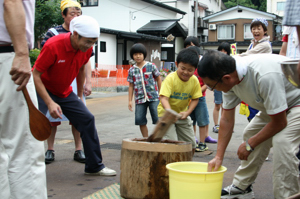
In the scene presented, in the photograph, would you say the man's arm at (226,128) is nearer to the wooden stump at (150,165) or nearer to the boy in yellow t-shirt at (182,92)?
the wooden stump at (150,165)

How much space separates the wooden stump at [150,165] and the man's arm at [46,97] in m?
0.84

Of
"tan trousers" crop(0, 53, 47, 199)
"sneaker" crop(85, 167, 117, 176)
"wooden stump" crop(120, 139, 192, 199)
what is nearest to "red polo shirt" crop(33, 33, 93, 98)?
"sneaker" crop(85, 167, 117, 176)

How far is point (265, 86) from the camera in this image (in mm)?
2881

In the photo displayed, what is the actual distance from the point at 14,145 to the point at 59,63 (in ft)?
5.62

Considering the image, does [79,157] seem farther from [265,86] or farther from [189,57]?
[265,86]

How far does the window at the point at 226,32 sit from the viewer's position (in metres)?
43.8

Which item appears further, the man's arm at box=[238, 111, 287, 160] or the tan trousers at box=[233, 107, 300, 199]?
the tan trousers at box=[233, 107, 300, 199]

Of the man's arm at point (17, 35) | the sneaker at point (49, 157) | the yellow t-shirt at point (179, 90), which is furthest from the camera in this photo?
the sneaker at point (49, 157)

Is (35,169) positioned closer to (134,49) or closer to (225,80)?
(225,80)

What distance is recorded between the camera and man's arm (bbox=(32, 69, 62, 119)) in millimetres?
3779

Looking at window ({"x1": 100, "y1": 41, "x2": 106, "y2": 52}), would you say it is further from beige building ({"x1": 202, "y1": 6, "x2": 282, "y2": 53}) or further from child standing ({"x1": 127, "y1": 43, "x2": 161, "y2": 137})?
beige building ({"x1": 202, "y1": 6, "x2": 282, "y2": 53})

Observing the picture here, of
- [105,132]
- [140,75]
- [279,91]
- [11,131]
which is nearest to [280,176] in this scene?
[279,91]

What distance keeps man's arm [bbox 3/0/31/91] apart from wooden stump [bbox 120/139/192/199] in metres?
1.35

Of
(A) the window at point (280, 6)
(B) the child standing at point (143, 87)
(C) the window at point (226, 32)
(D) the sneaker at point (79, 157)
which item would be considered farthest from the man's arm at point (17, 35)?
(A) the window at point (280, 6)
